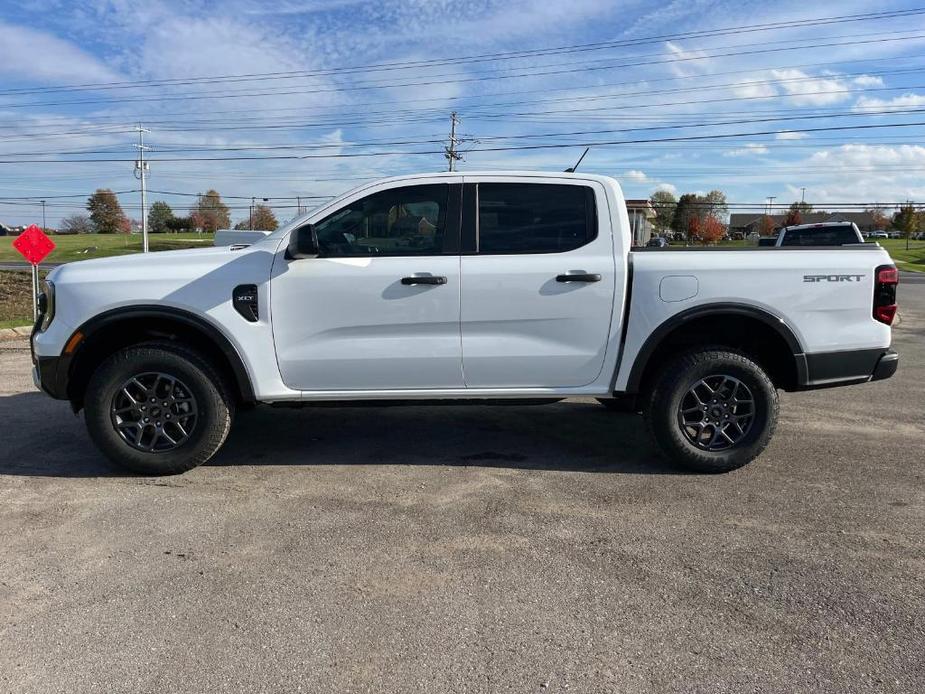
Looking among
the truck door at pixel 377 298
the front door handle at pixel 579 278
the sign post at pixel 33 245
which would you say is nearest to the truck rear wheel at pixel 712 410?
the front door handle at pixel 579 278

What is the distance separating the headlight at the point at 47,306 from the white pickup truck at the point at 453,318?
0.08ft

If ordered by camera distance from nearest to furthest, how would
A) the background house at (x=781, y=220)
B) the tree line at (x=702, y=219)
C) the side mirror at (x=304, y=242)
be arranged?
the side mirror at (x=304, y=242), the tree line at (x=702, y=219), the background house at (x=781, y=220)

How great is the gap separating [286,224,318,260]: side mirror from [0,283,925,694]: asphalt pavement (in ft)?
4.86

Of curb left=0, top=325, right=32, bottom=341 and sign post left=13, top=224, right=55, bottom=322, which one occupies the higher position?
sign post left=13, top=224, right=55, bottom=322

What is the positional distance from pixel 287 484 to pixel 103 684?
81.2 inches

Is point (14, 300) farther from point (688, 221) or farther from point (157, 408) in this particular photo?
point (688, 221)

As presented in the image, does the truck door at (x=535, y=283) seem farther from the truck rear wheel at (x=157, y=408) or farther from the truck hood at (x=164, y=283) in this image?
the truck rear wheel at (x=157, y=408)

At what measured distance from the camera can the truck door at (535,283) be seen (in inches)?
177

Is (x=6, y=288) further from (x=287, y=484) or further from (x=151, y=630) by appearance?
(x=151, y=630)

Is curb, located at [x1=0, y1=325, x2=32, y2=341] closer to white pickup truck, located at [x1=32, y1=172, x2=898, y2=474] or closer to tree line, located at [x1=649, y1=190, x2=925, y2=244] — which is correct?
white pickup truck, located at [x1=32, y1=172, x2=898, y2=474]

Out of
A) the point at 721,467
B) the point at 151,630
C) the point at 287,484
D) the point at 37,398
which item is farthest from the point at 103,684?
the point at 37,398

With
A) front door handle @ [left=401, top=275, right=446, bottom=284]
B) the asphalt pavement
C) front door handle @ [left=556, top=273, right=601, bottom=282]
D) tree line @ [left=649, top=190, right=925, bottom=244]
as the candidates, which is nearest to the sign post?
the asphalt pavement

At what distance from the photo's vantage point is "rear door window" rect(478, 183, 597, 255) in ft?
15.1

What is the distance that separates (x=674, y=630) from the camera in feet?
9.40
